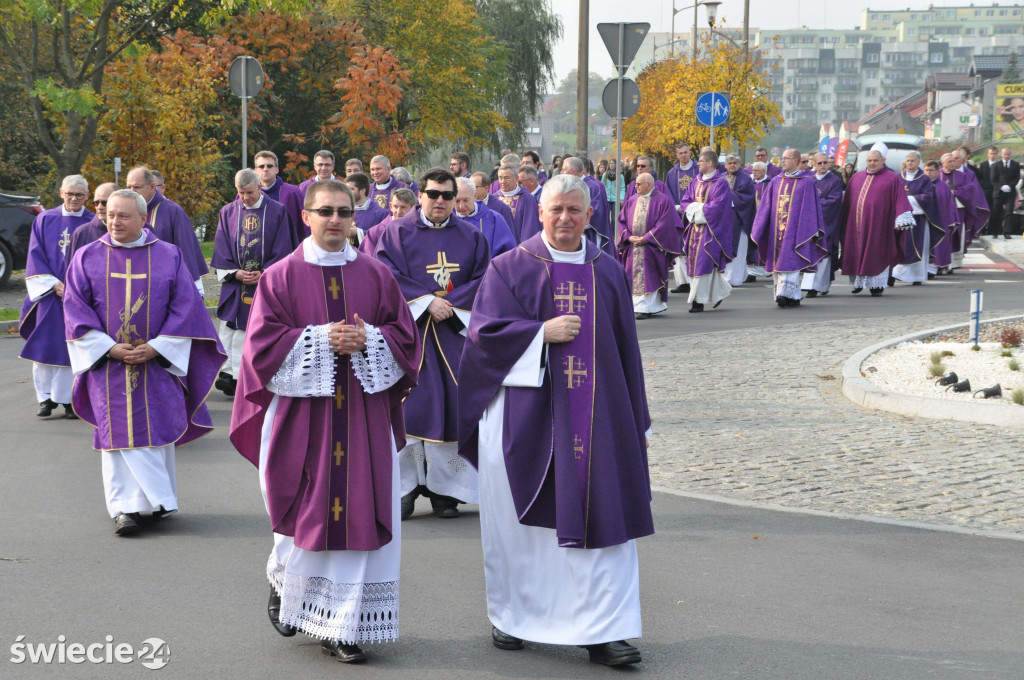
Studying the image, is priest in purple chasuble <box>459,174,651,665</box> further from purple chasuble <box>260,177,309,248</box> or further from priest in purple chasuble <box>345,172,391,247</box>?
purple chasuble <box>260,177,309,248</box>

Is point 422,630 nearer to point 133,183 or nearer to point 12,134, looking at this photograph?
point 133,183

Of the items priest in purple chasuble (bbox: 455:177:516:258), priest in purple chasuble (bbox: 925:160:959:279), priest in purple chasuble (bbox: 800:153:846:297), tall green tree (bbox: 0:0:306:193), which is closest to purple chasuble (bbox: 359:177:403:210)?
priest in purple chasuble (bbox: 455:177:516:258)

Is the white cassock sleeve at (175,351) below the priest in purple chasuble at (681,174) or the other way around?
below

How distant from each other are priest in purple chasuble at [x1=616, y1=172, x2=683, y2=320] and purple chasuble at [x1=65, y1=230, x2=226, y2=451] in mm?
10322

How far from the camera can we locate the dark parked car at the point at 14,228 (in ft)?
64.4

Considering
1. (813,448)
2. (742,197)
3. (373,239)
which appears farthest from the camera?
(742,197)

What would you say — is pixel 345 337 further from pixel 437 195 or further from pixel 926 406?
pixel 926 406

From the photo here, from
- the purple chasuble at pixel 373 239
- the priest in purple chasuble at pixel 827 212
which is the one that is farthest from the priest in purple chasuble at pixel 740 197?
the purple chasuble at pixel 373 239

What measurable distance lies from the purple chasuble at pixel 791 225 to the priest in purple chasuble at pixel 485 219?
10.6 meters

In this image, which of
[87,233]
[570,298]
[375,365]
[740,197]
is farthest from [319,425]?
[740,197]

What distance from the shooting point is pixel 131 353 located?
300 inches

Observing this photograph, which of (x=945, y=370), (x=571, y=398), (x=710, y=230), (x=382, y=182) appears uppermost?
(x=382, y=182)

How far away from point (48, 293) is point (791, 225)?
11.3 metres

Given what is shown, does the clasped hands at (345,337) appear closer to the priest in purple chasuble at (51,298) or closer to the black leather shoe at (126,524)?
the black leather shoe at (126,524)
